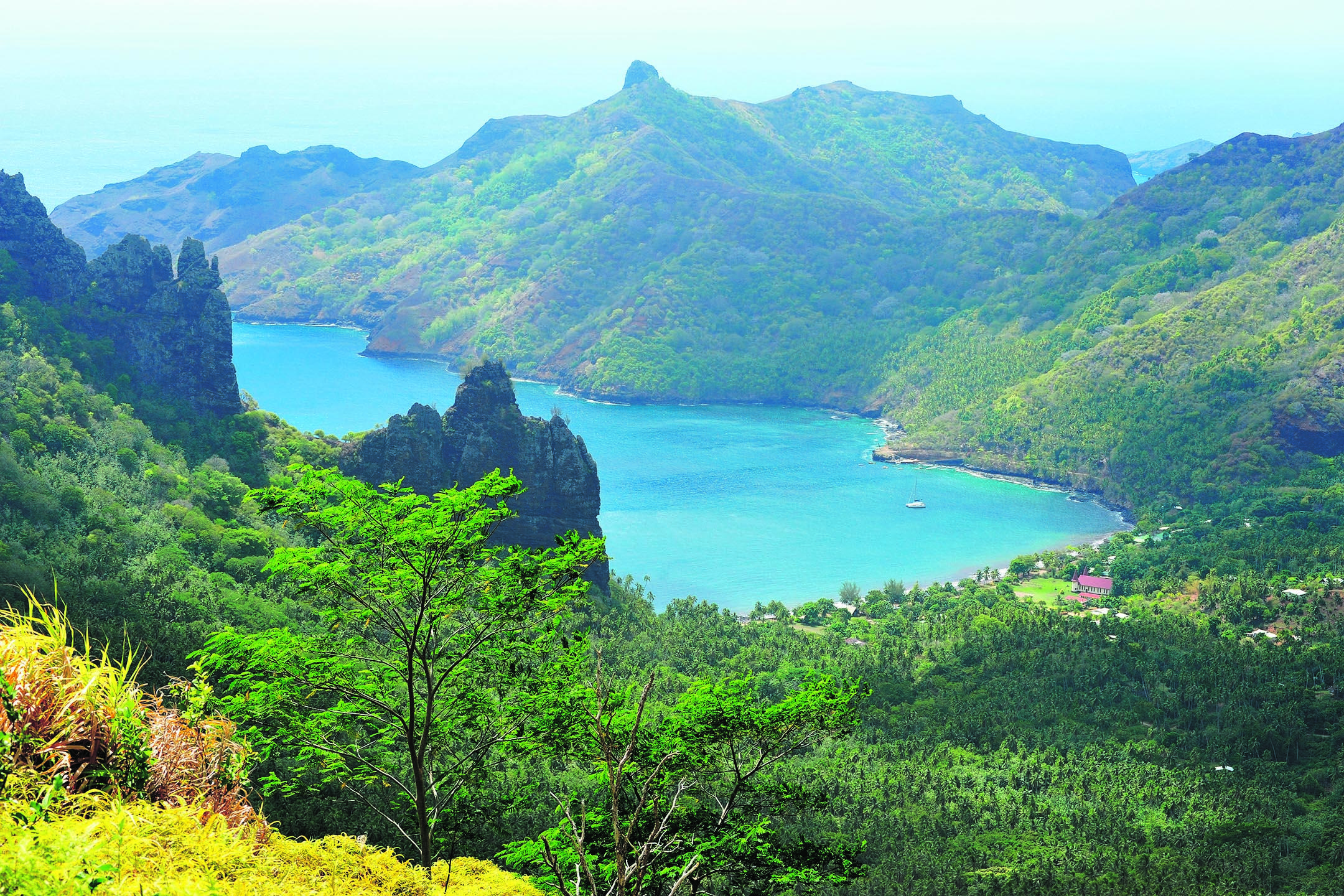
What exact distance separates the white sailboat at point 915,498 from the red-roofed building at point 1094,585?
2920cm

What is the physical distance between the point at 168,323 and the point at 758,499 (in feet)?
196

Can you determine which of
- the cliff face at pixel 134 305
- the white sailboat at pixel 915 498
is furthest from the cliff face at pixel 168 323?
the white sailboat at pixel 915 498

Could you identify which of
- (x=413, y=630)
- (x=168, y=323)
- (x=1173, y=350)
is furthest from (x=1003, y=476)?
(x=413, y=630)

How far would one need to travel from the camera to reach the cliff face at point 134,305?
257 ft

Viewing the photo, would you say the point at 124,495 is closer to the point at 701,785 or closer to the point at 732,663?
the point at 732,663

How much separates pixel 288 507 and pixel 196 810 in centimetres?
768

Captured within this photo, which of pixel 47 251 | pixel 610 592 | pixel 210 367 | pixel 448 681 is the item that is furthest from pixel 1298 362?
pixel 448 681

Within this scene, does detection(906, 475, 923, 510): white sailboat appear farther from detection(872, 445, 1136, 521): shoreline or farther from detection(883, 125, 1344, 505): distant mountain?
detection(883, 125, 1344, 505): distant mountain

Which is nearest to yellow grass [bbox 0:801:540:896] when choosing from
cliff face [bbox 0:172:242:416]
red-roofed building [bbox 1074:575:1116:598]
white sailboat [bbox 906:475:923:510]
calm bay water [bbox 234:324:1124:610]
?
cliff face [bbox 0:172:242:416]

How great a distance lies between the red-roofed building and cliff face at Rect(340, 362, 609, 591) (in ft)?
124

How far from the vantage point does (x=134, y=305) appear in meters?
81.6

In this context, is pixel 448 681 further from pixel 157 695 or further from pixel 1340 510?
pixel 1340 510

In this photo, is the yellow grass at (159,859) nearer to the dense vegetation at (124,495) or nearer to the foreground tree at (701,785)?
the foreground tree at (701,785)

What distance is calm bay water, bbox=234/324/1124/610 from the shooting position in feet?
321
